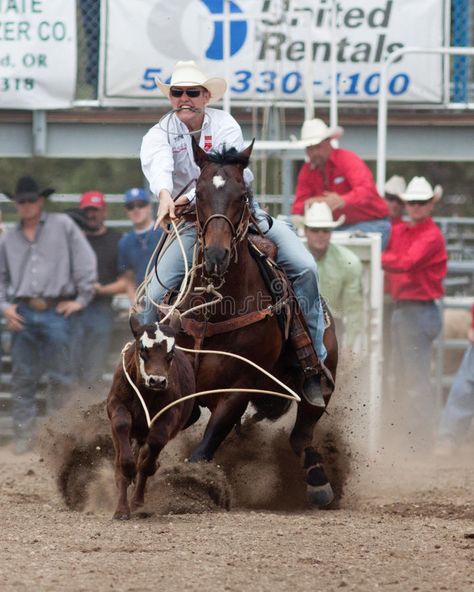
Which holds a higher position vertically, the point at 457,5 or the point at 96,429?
the point at 457,5

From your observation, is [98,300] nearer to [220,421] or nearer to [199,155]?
[220,421]

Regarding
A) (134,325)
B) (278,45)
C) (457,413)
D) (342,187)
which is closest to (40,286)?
(342,187)

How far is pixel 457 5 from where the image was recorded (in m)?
11.8

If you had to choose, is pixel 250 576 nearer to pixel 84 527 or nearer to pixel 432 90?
pixel 84 527

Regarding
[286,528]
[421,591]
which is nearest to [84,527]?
[286,528]

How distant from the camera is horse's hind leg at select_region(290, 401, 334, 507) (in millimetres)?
8094

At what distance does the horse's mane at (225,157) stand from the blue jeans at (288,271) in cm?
56

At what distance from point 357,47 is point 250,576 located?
696cm

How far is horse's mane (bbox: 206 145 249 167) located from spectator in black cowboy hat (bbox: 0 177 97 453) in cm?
457

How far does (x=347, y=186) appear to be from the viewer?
1158 centimetres

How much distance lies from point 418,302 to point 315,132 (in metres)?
1.77

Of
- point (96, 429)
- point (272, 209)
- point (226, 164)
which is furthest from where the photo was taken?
point (272, 209)

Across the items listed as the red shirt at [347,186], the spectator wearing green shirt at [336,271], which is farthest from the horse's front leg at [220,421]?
the red shirt at [347,186]

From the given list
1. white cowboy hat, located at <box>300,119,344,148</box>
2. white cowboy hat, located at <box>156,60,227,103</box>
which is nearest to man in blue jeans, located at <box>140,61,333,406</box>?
white cowboy hat, located at <box>156,60,227,103</box>
